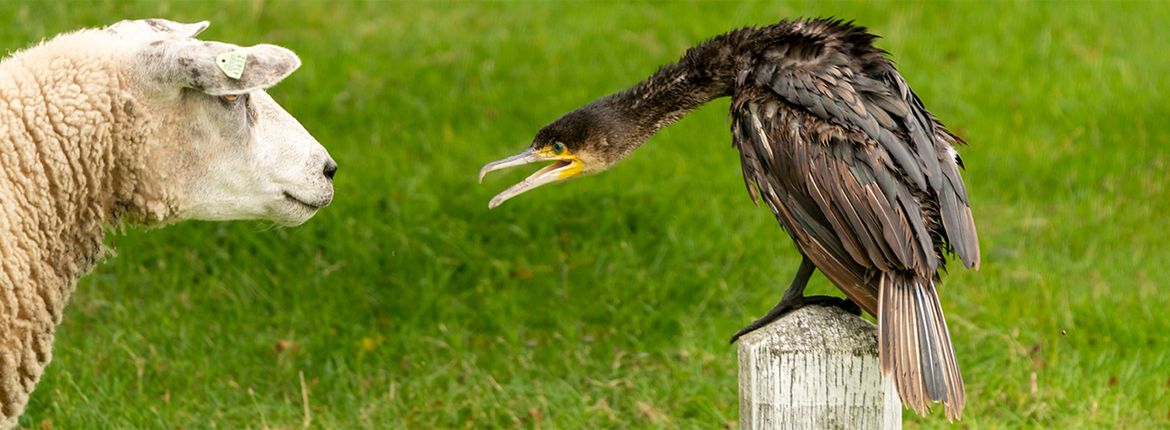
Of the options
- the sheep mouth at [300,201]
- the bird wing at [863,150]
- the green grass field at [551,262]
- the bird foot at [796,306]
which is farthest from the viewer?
the green grass field at [551,262]

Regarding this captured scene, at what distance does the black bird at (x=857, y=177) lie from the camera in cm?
316

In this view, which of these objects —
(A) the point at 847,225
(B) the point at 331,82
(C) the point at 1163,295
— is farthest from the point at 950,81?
(A) the point at 847,225

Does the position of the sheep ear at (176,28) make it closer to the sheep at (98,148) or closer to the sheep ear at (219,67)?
the sheep at (98,148)

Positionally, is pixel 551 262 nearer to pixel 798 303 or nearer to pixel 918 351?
pixel 798 303

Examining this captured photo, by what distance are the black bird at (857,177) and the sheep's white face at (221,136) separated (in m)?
0.76

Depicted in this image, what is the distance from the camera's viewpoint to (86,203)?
3.31 metres

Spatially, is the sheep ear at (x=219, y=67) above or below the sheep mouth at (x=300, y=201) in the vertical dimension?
above

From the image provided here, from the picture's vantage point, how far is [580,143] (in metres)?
4.31

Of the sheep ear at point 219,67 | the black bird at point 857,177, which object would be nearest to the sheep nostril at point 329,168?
the sheep ear at point 219,67

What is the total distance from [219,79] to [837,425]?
5.41 ft

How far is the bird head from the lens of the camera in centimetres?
430

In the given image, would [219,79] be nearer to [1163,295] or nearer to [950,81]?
[1163,295]

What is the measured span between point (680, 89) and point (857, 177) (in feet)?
3.04

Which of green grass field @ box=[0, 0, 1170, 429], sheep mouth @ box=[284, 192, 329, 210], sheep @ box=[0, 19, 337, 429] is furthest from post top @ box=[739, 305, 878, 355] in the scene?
green grass field @ box=[0, 0, 1170, 429]
